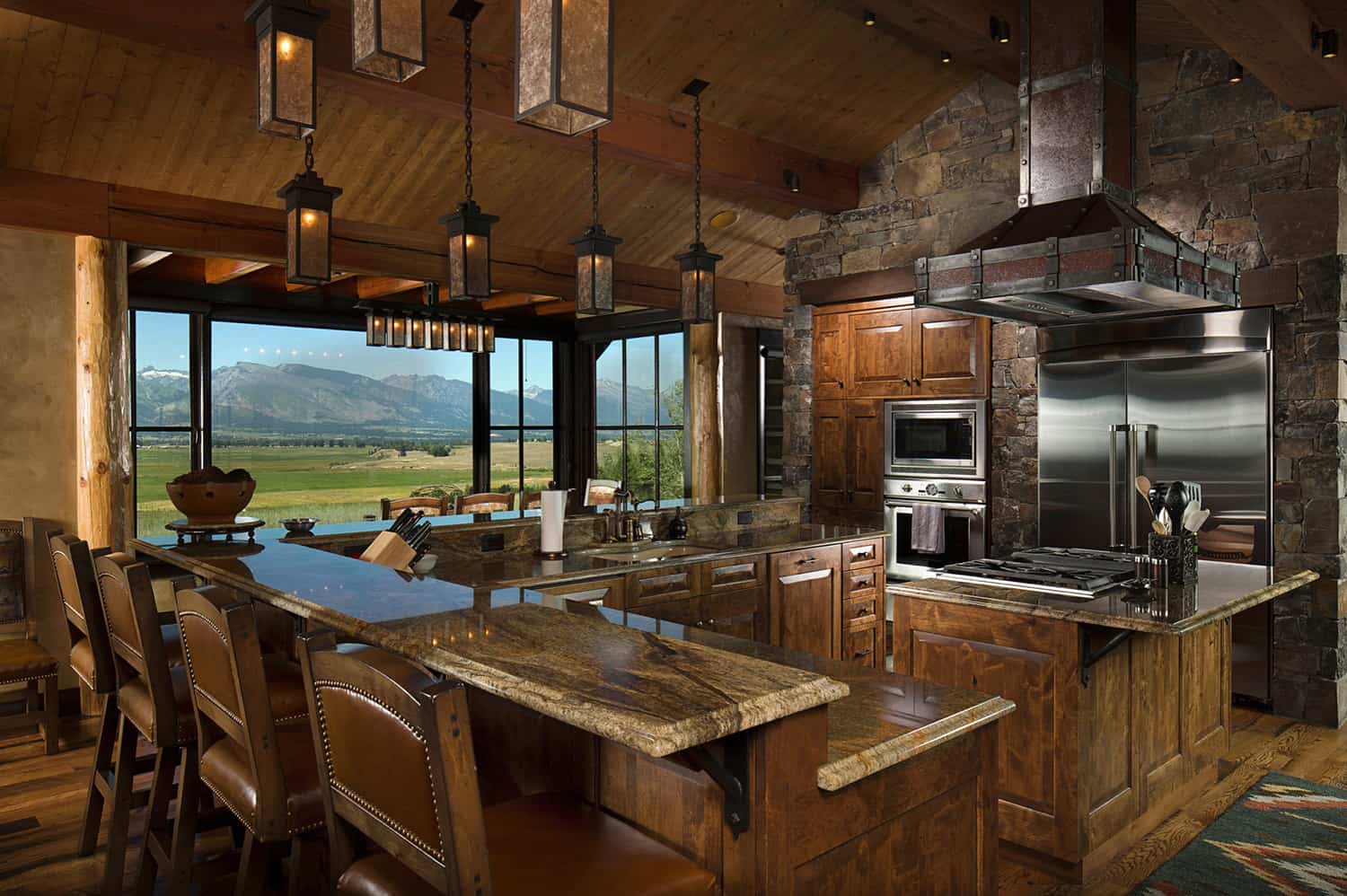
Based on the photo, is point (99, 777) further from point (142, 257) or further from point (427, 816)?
point (142, 257)

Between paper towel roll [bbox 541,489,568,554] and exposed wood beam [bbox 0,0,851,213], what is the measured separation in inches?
Result: 68.9

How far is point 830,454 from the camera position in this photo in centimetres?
655

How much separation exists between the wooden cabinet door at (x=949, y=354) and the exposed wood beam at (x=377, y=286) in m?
4.17

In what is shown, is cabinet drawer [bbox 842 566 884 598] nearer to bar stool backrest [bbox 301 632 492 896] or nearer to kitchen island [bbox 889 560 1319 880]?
kitchen island [bbox 889 560 1319 880]

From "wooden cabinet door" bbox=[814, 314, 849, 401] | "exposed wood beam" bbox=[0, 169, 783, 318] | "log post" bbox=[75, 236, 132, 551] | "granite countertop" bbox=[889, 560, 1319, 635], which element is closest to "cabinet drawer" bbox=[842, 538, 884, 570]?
"granite countertop" bbox=[889, 560, 1319, 635]

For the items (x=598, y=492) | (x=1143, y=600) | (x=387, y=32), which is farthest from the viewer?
(x=598, y=492)

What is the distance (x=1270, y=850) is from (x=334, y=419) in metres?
9.67

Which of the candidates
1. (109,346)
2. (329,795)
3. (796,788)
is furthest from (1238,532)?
(109,346)

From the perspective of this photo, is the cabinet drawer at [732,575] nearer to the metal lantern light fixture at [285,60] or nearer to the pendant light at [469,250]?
the pendant light at [469,250]

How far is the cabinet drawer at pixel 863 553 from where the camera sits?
497cm

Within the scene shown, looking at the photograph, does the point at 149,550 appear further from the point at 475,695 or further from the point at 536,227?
the point at 536,227

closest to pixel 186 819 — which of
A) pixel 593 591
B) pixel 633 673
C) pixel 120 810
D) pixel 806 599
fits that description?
pixel 120 810

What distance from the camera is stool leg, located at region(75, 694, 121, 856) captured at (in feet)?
9.18

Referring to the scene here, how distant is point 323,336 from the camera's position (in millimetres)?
10305
